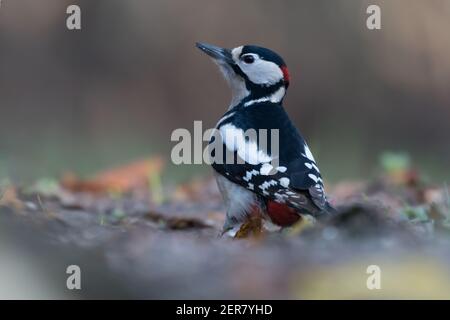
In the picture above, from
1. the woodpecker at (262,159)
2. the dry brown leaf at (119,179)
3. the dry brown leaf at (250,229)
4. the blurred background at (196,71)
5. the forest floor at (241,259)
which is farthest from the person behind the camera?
the blurred background at (196,71)

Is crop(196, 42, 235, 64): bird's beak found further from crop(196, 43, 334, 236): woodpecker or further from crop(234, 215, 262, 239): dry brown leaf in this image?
crop(234, 215, 262, 239): dry brown leaf

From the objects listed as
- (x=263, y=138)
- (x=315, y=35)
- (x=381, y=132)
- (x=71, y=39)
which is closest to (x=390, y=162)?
(x=263, y=138)

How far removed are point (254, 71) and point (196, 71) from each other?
541cm

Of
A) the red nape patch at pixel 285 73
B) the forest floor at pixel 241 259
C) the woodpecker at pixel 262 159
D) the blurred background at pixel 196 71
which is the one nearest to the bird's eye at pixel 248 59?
the woodpecker at pixel 262 159

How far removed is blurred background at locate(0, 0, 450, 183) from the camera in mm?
10562

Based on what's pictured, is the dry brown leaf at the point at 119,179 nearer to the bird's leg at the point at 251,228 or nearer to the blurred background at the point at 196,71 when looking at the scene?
the blurred background at the point at 196,71

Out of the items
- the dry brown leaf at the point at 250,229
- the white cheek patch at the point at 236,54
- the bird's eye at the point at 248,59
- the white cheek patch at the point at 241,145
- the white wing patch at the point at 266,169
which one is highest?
the white cheek patch at the point at 236,54

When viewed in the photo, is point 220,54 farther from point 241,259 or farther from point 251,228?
point 241,259

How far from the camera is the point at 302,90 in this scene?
11.2m

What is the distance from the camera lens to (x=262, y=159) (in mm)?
5016

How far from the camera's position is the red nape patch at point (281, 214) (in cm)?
487

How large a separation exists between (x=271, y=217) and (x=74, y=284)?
1.81 metres

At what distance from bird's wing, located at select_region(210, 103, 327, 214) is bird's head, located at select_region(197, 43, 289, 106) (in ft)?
1.10

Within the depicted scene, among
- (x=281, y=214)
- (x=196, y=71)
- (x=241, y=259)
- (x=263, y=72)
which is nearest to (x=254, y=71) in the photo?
(x=263, y=72)
